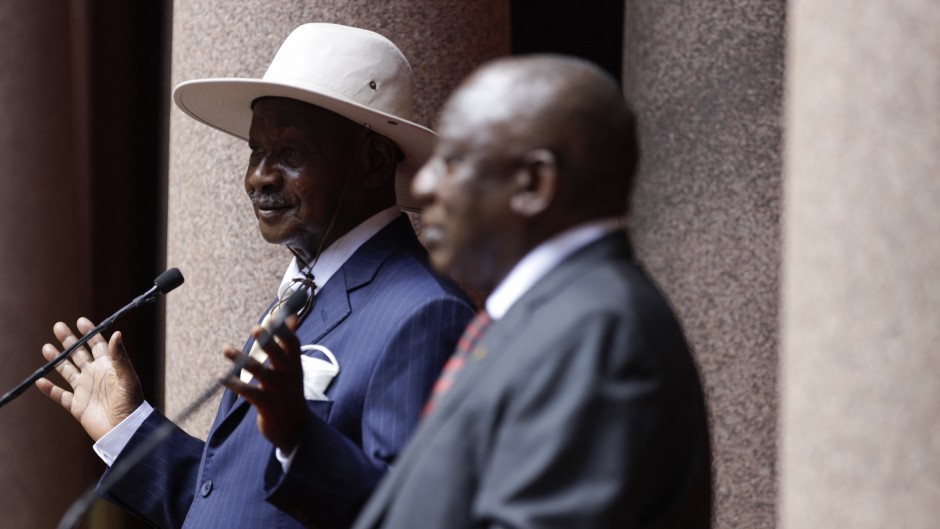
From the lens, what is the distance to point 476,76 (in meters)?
1.94

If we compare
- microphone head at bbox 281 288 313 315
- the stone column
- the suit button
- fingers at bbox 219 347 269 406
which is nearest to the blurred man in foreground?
fingers at bbox 219 347 269 406

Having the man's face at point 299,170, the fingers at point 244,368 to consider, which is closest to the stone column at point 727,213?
the man's face at point 299,170

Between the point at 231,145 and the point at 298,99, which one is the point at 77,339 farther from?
the point at 231,145

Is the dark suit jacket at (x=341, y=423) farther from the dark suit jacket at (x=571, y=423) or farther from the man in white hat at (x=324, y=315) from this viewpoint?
the dark suit jacket at (x=571, y=423)

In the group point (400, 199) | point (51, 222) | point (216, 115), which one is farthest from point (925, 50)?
point (51, 222)

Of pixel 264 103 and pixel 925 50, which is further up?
pixel 925 50

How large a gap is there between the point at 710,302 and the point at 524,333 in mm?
2170

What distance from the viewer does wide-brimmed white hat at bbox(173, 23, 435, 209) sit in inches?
129

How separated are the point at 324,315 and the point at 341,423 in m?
0.33

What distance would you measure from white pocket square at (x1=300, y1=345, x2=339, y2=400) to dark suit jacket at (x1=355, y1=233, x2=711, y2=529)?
106 cm

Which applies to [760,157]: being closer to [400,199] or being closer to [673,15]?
[673,15]

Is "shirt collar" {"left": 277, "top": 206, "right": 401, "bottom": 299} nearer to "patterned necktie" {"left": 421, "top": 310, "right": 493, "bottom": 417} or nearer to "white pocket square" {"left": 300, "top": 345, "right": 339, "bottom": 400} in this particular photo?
"white pocket square" {"left": 300, "top": 345, "right": 339, "bottom": 400}

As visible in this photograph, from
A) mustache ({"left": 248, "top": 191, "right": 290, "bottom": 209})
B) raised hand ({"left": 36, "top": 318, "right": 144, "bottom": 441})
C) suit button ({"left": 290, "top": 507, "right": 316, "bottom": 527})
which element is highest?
mustache ({"left": 248, "top": 191, "right": 290, "bottom": 209})

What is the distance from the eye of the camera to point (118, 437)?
3.28 meters
